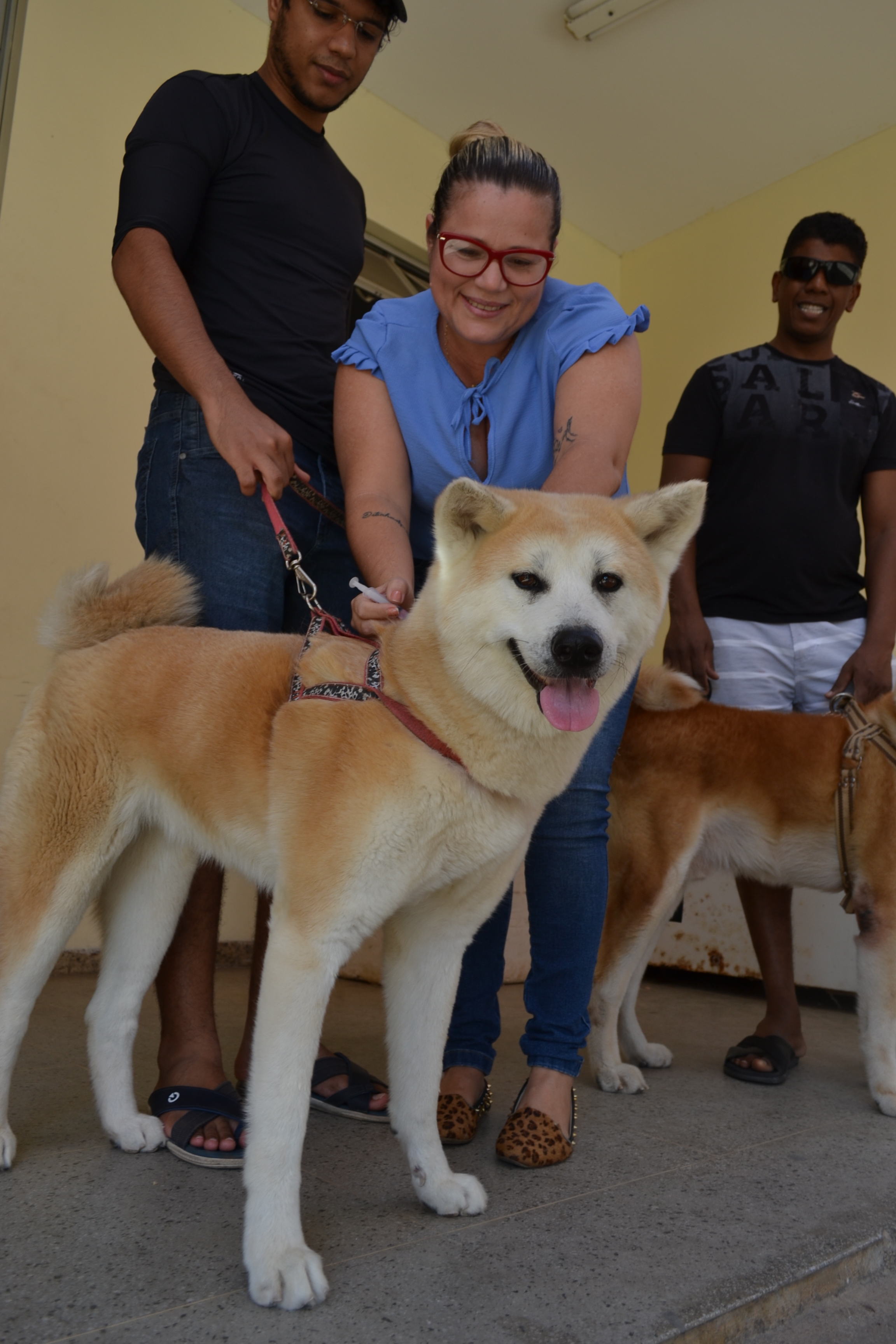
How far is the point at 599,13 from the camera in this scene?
439cm

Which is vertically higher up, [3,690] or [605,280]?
[605,280]

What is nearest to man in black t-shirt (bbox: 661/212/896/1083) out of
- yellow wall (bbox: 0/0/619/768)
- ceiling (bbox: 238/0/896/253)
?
ceiling (bbox: 238/0/896/253)

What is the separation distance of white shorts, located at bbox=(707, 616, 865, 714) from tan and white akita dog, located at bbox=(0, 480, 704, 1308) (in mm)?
1401

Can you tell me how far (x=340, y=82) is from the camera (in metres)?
2.25

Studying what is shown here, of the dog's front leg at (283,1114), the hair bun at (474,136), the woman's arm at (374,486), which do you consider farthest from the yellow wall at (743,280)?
the dog's front leg at (283,1114)

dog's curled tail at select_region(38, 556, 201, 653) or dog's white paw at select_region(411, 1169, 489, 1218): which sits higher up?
dog's curled tail at select_region(38, 556, 201, 653)

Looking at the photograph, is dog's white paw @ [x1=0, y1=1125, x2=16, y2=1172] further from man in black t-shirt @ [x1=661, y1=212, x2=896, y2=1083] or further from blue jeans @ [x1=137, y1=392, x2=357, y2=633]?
man in black t-shirt @ [x1=661, y1=212, x2=896, y2=1083]

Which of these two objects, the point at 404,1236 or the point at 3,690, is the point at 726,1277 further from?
the point at 3,690

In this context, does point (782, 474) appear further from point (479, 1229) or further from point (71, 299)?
point (71, 299)

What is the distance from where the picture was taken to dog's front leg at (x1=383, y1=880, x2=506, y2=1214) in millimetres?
1648

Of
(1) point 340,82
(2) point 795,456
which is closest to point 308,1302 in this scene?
(1) point 340,82

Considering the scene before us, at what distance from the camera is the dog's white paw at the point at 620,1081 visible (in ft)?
8.21

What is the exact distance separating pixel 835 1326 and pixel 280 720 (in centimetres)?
129

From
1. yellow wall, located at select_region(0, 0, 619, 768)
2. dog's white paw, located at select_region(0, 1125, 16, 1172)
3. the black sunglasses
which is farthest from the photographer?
yellow wall, located at select_region(0, 0, 619, 768)
